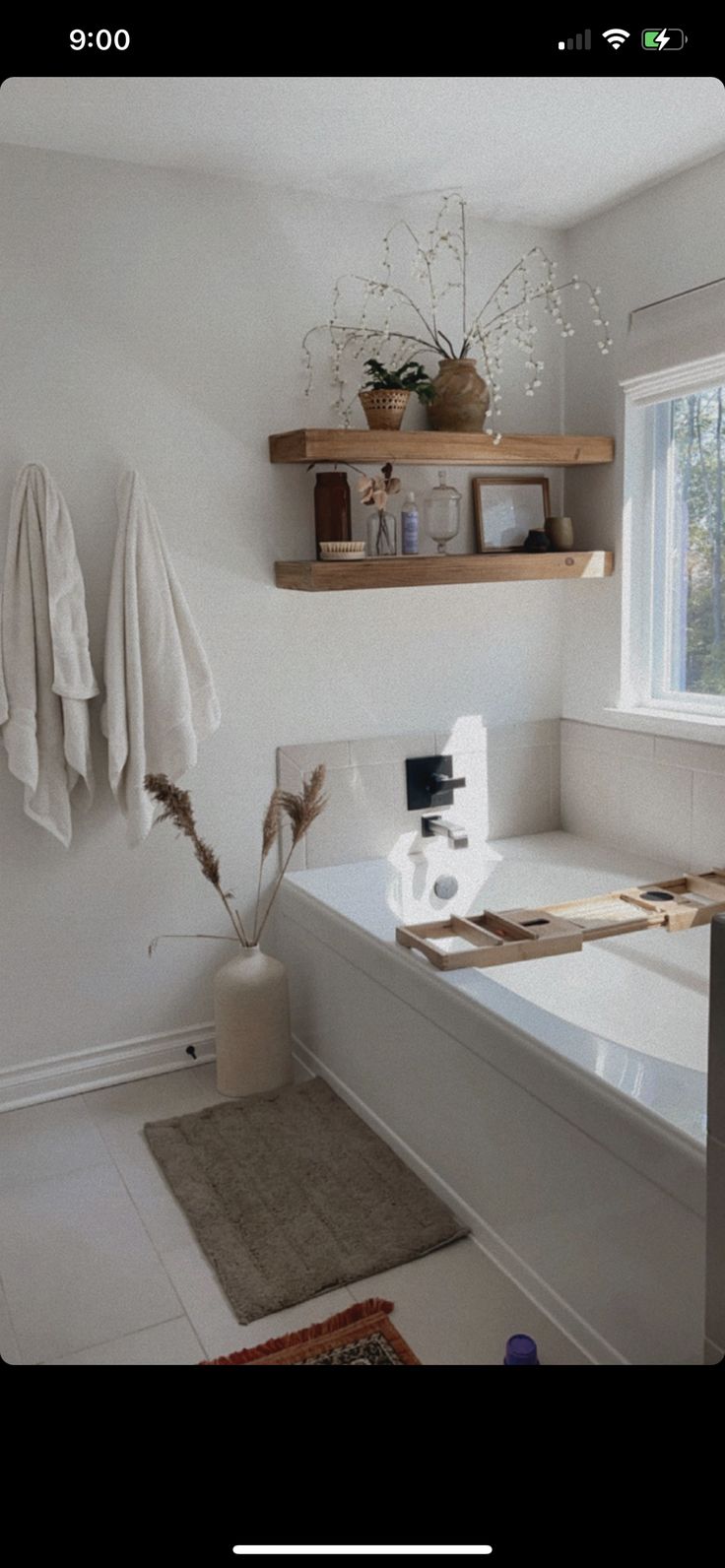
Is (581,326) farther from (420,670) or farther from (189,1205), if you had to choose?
(189,1205)

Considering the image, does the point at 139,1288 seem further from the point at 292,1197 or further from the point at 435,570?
the point at 435,570

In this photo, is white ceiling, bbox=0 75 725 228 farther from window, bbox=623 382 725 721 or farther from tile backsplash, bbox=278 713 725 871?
tile backsplash, bbox=278 713 725 871

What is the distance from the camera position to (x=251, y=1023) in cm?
274

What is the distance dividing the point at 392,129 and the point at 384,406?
592mm

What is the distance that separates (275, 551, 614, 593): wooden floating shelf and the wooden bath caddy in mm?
827

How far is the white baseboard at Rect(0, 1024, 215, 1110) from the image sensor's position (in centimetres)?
279

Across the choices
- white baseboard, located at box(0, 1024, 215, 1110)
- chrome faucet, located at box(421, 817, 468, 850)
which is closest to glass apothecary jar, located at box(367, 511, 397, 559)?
chrome faucet, located at box(421, 817, 468, 850)

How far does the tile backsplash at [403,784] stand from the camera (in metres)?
3.07

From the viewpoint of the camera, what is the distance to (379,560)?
2789mm
